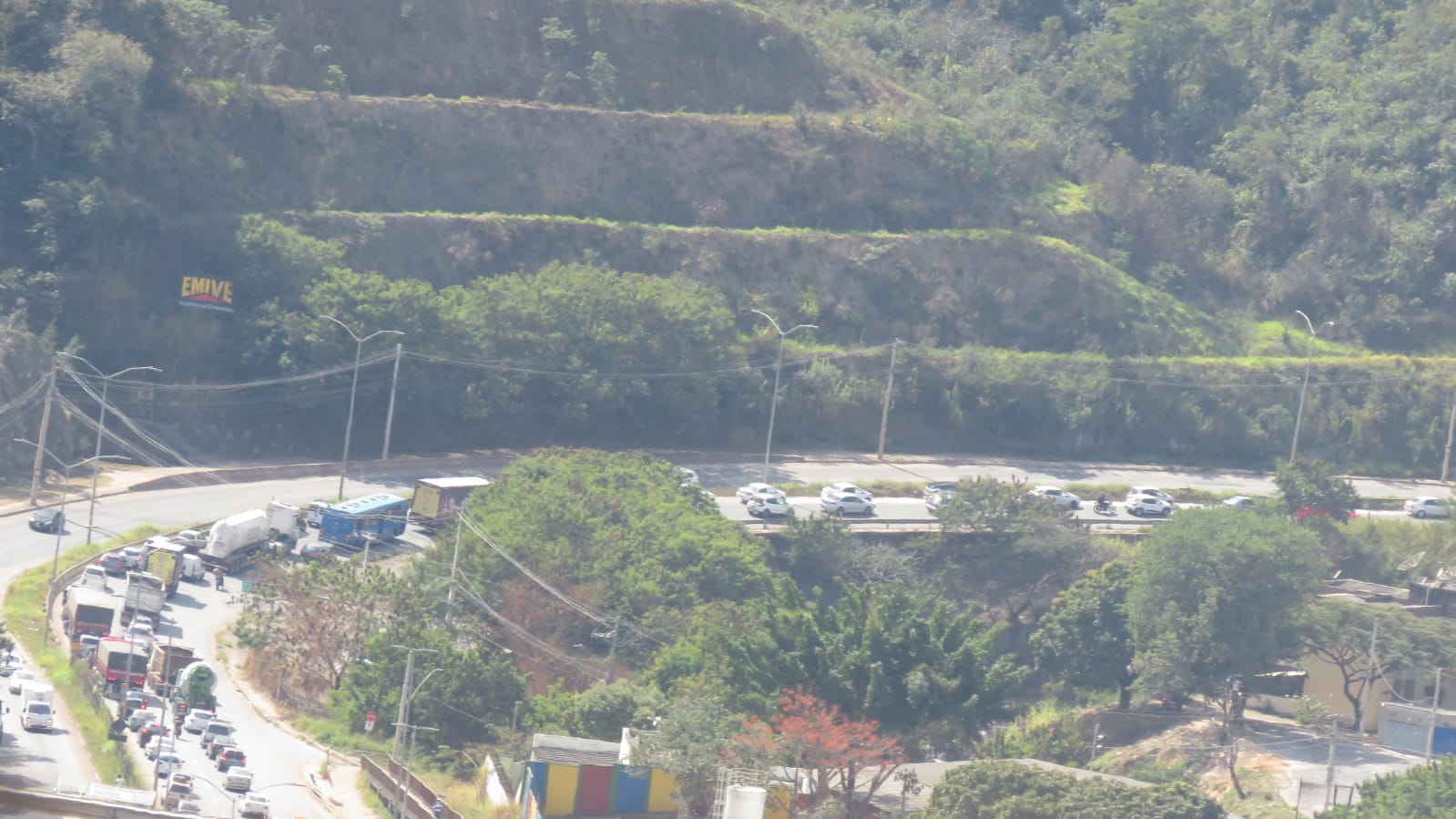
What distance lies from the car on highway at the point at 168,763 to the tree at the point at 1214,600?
101 feet

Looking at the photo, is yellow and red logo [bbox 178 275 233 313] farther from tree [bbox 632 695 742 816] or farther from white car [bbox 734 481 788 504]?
tree [bbox 632 695 742 816]

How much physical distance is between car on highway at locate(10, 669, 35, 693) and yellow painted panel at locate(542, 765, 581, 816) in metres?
12.8

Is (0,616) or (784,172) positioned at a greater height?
(784,172)

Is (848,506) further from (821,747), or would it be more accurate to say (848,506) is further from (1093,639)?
(821,747)

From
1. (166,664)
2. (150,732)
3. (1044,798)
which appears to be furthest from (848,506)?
(150,732)

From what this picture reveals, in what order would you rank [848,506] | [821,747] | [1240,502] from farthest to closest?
[1240,502] → [848,506] → [821,747]

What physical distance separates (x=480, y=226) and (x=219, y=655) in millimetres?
34531

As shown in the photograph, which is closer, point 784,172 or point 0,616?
point 0,616

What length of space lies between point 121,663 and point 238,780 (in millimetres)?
9015

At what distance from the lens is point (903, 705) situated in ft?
147

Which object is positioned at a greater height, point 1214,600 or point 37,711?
point 1214,600

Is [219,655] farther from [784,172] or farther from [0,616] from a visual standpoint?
[784,172]

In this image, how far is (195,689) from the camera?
147 ft

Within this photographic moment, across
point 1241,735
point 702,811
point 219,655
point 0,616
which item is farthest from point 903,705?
point 0,616
